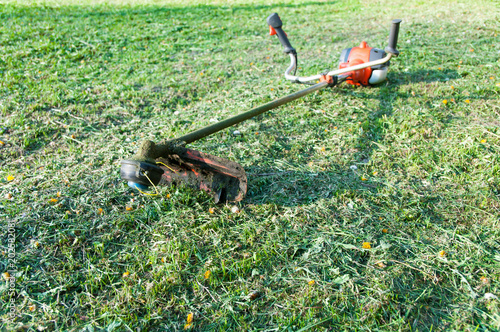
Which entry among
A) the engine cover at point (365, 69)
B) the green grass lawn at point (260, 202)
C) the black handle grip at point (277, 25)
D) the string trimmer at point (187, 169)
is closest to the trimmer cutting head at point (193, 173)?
the string trimmer at point (187, 169)

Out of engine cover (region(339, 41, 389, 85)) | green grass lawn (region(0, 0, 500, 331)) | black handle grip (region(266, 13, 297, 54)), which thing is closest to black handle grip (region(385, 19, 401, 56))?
green grass lawn (region(0, 0, 500, 331))

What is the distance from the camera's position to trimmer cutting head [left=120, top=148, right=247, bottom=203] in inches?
90.9

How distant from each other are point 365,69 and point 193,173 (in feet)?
9.17

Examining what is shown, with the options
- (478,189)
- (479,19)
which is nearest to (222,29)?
(479,19)

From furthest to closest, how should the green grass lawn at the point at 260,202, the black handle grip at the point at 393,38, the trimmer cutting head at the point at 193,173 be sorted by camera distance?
the black handle grip at the point at 393,38 → the trimmer cutting head at the point at 193,173 → the green grass lawn at the point at 260,202

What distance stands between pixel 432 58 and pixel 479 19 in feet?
8.89

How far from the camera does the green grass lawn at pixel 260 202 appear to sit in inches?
79.0

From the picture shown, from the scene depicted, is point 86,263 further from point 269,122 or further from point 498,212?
point 498,212

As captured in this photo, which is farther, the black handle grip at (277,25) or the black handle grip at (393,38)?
the black handle grip at (277,25)

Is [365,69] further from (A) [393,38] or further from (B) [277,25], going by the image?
(B) [277,25]

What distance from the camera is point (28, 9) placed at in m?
8.03

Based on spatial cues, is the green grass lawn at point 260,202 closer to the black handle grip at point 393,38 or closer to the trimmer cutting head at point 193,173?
the trimmer cutting head at point 193,173

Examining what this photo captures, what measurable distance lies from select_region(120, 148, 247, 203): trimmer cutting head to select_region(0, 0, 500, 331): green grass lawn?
4.7 inches

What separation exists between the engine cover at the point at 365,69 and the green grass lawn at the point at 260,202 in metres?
0.18
